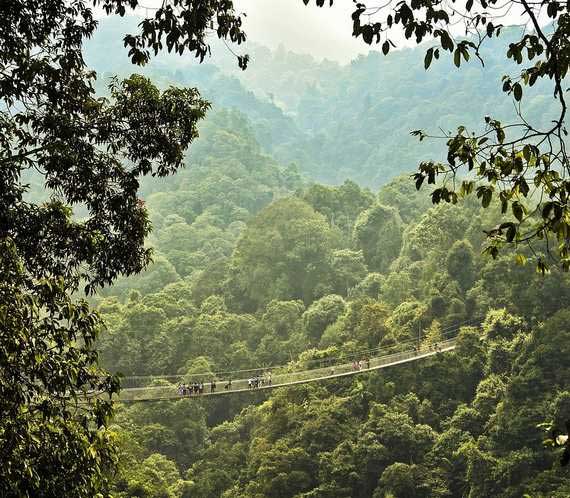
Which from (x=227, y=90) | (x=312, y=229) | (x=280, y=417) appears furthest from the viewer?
(x=227, y=90)

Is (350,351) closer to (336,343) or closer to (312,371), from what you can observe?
(336,343)

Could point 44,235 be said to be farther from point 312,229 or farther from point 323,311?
point 312,229

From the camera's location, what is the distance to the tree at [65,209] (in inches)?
157

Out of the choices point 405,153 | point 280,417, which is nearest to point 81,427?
point 280,417

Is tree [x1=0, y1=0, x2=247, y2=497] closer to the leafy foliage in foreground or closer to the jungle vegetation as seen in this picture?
the jungle vegetation

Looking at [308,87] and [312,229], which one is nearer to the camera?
[312,229]

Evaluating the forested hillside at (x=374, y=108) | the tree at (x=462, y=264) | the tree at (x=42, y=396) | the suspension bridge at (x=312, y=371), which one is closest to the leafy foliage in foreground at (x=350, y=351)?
the tree at (x=462, y=264)

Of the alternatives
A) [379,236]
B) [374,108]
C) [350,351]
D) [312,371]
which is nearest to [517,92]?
[312,371]

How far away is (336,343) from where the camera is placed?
24.5m

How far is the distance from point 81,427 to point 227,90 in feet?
255

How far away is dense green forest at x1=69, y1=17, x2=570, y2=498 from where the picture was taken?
17.3 metres

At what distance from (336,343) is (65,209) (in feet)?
66.1

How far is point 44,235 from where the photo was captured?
476 centimetres

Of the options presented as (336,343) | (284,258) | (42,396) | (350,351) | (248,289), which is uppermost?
(284,258)
